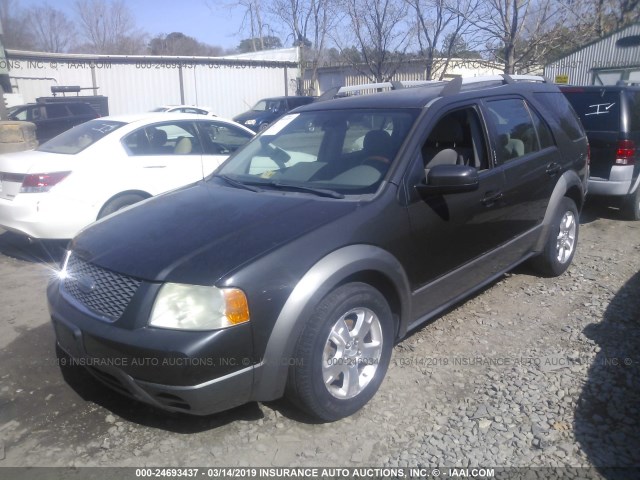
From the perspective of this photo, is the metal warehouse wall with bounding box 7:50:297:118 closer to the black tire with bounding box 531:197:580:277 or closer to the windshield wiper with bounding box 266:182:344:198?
the windshield wiper with bounding box 266:182:344:198

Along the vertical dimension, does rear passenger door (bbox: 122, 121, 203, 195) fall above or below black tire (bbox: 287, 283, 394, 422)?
above

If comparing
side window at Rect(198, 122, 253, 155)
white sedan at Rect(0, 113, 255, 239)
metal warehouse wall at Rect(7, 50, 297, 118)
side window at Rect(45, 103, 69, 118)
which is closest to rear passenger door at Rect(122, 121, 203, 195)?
white sedan at Rect(0, 113, 255, 239)

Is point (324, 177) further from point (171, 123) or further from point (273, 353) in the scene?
point (171, 123)

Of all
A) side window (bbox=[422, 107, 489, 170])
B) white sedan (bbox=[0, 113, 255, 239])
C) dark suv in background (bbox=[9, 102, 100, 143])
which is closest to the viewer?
side window (bbox=[422, 107, 489, 170])

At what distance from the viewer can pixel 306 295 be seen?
2.65 meters

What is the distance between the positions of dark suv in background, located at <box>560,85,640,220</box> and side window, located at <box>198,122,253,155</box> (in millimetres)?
4458

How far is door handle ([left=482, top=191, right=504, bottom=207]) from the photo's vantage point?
3826 mm

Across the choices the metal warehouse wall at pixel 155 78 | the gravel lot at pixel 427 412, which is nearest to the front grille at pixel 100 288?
the gravel lot at pixel 427 412

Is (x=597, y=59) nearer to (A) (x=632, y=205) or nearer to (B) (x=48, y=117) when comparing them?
(A) (x=632, y=205)

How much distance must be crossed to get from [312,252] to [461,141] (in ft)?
6.01

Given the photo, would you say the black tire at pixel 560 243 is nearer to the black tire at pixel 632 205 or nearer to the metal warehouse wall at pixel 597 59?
the black tire at pixel 632 205

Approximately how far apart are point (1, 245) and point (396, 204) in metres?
5.45

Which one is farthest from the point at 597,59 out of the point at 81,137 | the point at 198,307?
the point at 198,307

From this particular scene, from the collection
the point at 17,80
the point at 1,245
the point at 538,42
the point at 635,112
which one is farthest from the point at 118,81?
the point at 635,112
